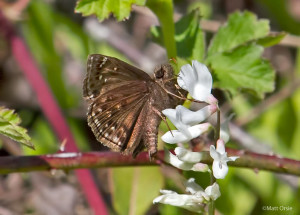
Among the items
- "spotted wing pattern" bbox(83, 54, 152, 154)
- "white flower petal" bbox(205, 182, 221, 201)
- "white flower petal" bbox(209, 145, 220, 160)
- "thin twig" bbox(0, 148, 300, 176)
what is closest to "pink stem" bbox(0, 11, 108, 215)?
"thin twig" bbox(0, 148, 300, 176)

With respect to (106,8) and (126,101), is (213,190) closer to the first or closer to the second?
(126,101)

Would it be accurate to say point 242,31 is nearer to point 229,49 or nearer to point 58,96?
point 229,49

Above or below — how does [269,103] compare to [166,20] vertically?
below

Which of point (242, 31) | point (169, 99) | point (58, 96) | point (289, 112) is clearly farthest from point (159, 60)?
point (169, 99)

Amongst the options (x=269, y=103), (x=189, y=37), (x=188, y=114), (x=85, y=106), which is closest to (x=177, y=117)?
(x=188, y=114)

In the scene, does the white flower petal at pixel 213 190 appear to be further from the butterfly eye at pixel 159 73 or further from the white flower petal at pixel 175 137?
the butterfly eye at pixel 159 73

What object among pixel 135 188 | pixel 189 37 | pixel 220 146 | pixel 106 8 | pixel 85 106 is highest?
pixel 106 8

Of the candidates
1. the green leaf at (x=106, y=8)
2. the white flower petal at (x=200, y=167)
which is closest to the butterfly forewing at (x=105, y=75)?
the green leaf at (x=106, y=8)
